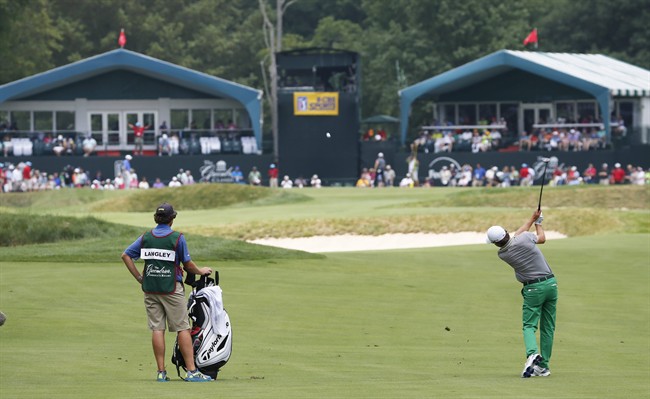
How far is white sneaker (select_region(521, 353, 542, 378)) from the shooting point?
1549 cm

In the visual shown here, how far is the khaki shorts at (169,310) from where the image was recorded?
1475cm

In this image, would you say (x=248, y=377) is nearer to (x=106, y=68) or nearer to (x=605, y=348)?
(x=605, y=348)

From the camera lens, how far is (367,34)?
9375 cm

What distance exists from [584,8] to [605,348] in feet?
246

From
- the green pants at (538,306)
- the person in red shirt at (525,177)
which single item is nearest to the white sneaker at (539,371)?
the green pants at (538,306)

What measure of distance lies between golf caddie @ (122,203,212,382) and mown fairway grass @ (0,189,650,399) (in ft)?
1.53

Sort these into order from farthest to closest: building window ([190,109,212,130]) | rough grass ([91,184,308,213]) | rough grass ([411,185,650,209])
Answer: building window ([190,109,212,130]), rough grass ([91,184,308,213]), rough grass ([411,185,650,209])

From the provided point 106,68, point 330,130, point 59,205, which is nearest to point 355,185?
point 330,130

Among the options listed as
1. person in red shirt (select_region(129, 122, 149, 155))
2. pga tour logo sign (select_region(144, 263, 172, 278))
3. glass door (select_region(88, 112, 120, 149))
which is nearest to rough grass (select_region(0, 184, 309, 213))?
person in red shirt (select_region(129, 122, 149, 155))

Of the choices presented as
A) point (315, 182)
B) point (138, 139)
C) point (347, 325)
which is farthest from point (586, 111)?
point (347, 325)

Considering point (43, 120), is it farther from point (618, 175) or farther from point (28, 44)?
point (618, 175)

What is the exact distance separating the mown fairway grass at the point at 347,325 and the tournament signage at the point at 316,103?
35.1 m

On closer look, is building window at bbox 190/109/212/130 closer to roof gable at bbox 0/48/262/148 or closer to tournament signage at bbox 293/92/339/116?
roof gable at bbox 0/48/262/148

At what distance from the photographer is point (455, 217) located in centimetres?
4047
